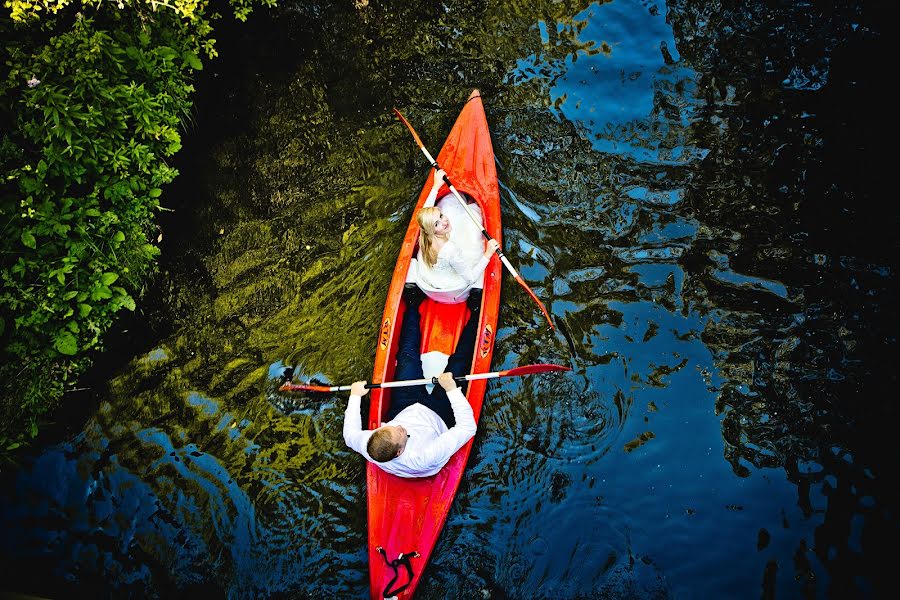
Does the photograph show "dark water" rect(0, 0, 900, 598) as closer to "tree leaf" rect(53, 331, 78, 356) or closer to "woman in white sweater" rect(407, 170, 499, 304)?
"tree leaf" rect(53, 331, 78, 356)

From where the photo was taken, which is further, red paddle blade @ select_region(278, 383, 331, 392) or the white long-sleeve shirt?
red paddle blade @ select_region(278, 383, 331, 392)

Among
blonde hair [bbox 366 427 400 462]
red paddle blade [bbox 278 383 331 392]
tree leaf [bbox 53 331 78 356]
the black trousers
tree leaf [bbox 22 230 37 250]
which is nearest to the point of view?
blonde hair [bbox 366 427 400 462]

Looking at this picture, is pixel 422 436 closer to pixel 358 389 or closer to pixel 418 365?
pixel 358 389

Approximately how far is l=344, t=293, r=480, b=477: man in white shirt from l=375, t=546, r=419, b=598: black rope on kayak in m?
0.62

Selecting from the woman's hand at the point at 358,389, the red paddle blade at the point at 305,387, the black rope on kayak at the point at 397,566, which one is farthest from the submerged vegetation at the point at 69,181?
the black rope on kayak at the point at 397,566

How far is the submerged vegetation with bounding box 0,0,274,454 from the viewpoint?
593 centimetres

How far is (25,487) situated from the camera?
572 centimetres

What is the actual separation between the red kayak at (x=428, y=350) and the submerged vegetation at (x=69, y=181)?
9.91 ft

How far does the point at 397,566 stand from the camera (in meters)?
4.73

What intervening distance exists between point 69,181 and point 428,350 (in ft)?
13.8

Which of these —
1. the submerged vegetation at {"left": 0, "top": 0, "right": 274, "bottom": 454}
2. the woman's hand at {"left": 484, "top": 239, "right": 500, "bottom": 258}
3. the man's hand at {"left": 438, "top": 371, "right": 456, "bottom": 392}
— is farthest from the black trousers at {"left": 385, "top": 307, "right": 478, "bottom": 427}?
the submerged vegetation at {"left": 0, "top": 0, "right": 274, "bottom": 454}

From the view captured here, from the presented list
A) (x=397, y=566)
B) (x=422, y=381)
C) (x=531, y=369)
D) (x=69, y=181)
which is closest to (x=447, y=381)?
(x=422, y=381)

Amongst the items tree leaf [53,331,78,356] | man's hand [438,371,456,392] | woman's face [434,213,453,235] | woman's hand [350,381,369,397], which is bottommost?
woman's hand [350,381,369,397]

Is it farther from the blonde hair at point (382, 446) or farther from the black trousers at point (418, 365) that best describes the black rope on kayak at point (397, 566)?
the black trousers at point (418, 365)
